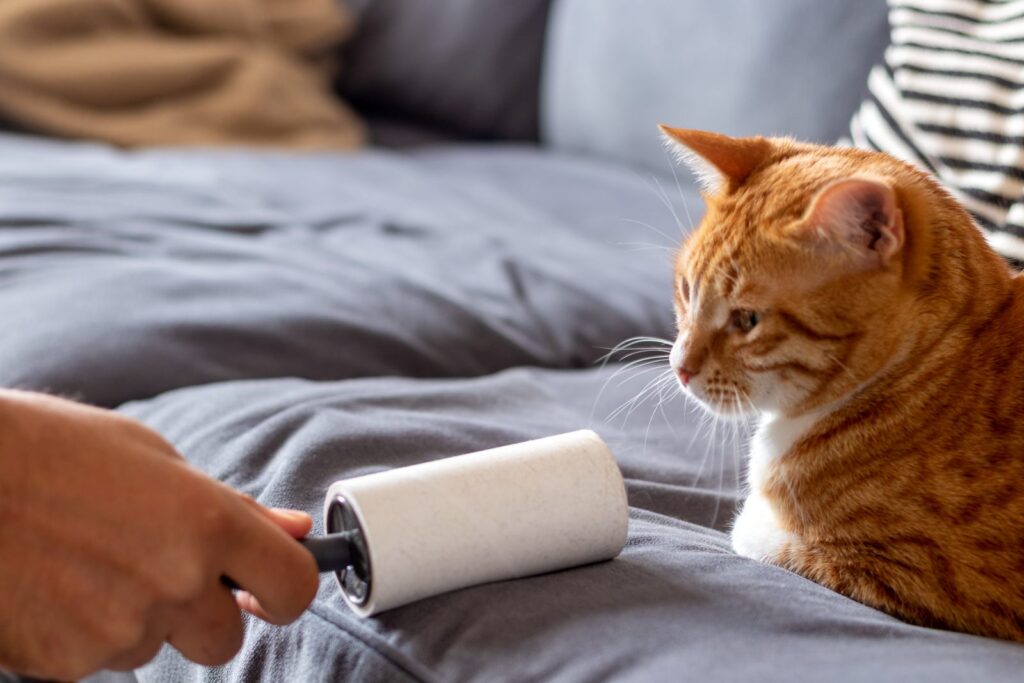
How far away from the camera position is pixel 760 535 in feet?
3.12

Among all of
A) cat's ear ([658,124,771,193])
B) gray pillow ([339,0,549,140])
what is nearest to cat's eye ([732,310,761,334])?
cat's ear ([658,124,771,193])

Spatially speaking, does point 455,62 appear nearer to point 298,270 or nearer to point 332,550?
point 298,270

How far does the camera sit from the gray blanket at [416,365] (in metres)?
0.73

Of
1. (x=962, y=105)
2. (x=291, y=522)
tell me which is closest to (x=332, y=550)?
(x=291, y=522)

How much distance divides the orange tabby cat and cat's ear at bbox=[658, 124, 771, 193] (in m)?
0.03

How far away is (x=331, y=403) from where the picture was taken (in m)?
1.09

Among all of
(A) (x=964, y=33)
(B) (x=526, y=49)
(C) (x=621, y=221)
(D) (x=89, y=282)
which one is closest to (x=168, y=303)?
(D) (x=89, y=282)

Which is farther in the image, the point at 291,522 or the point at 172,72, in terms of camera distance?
the point at 172,72

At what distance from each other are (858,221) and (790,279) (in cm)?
7

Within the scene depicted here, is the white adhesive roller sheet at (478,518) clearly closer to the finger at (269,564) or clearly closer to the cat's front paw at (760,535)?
the finger at (269,564)

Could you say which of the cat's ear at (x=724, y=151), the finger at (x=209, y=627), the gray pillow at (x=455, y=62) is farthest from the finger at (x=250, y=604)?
the gray pillow at (x=455, y=62)

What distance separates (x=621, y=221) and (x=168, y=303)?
793 mm

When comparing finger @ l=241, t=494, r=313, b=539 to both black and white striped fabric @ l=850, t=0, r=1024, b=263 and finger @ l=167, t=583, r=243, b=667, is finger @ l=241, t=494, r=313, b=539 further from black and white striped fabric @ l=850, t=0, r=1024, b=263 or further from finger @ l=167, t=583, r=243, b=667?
black and white striped fabric @ l=850, t=0, r=1024, b=263

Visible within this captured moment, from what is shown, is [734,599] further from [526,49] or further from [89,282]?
[526,49]
